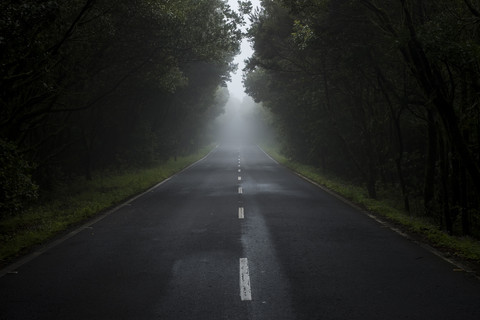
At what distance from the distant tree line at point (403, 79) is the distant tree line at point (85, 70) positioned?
459 cm

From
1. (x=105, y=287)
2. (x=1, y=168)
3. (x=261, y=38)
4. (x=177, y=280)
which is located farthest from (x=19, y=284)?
(x=261, y=38)

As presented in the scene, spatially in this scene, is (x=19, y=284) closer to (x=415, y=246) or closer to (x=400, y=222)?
(x=415, y=246)

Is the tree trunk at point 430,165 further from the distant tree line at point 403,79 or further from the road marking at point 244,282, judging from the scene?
the road marking at point 244,282

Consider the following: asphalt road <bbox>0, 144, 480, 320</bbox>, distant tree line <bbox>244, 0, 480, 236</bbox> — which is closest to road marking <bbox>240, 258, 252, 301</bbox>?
asphalt road <bbox>0, 144, 480, 320</bbox>

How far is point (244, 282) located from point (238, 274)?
1.30ft

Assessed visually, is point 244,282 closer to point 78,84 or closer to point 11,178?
point 11,178

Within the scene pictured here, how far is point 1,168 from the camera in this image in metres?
9.07

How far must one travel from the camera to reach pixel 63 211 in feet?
41.2

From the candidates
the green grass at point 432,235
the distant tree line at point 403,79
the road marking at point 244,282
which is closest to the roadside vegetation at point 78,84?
the road marking at point 244,282

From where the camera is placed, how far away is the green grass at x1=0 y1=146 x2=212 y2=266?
343 inches

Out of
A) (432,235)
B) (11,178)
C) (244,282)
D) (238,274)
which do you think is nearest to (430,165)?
(432,235)

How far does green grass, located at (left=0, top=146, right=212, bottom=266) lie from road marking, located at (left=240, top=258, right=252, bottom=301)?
13.6 feet

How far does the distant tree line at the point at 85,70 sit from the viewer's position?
981 cm

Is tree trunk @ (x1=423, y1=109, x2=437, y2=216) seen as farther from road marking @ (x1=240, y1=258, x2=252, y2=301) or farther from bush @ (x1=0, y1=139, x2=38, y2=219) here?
bush @ (x1=0, y1=139, x2=38, y2=219)
